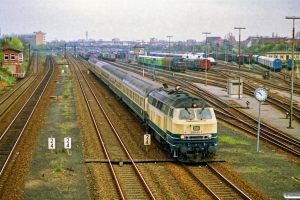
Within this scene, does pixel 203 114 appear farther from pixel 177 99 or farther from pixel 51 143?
pixel 51 143

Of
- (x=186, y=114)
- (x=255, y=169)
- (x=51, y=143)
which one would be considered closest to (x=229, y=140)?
(x=255, y=169)

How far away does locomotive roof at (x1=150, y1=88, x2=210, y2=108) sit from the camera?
70.0 ft

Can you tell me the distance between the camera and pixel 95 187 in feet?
58.0

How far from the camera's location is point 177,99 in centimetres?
2191

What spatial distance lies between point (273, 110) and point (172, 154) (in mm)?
21961

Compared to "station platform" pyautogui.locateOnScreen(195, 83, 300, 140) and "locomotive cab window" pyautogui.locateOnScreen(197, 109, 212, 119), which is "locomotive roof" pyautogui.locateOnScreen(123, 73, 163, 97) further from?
"station platform" pyautogui.locateOnScreen(195, 83, 300, 140)

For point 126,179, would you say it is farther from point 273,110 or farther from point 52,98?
point 52,98

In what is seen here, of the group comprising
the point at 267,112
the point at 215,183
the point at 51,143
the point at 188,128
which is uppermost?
the point at 188,128

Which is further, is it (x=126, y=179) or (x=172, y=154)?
(x=172, y=154)

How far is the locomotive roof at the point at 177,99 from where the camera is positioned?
21.3 metres

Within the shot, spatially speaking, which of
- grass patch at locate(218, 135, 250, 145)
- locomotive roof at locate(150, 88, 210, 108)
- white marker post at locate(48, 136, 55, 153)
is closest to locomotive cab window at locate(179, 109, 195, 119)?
locomotive roof at locate(150, 88, 210, 108)

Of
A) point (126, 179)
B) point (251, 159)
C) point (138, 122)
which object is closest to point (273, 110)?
point (138, 122)

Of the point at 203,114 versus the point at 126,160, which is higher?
the point at 203,114

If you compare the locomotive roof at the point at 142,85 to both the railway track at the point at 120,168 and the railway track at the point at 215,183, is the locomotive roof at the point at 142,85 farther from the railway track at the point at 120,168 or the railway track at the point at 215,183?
the railway track at the point at 215,183
